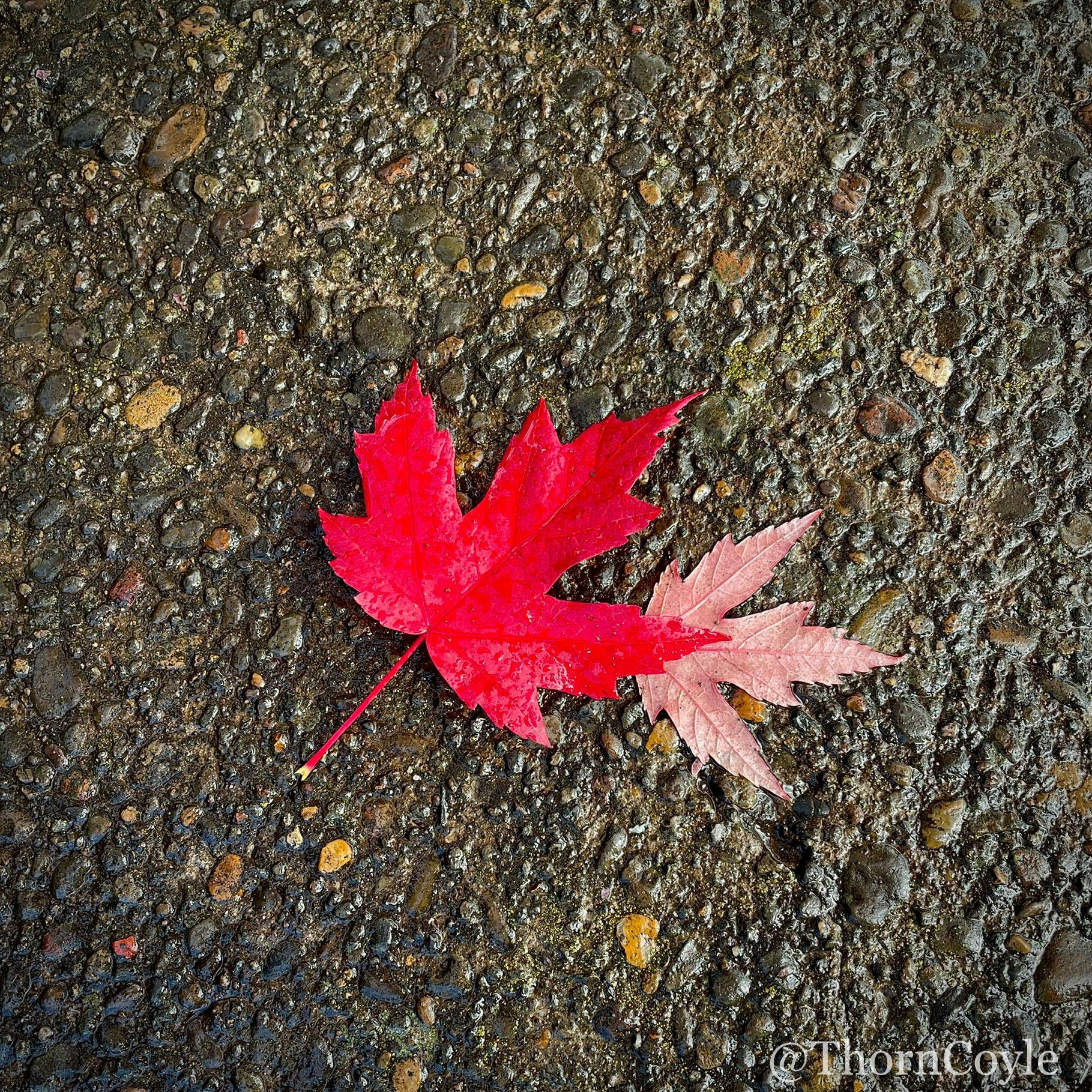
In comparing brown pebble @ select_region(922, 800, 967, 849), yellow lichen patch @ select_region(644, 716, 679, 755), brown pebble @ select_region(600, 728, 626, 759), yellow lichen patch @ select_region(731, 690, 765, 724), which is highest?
brown pebble @ select_region(600, 728, 626, 759)

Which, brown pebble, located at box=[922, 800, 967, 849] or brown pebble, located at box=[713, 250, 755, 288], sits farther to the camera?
brown pebble, located at box=[713, 250, 755, 288]

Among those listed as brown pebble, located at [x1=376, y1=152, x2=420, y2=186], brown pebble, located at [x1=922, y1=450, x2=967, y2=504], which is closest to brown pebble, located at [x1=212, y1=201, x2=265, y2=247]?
brown pebble, located at [x1=376, y1=152, x2=420, y2=186]

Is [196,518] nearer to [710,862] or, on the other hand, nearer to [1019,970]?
[710,862]

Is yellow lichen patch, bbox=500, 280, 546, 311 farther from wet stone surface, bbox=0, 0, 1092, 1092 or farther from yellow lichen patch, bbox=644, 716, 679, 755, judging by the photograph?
yellow lichen patch, bbox=644, 716, 679, 755

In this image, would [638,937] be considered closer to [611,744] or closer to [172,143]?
[611,744]

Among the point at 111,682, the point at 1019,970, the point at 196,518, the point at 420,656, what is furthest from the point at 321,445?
the point at 1019,970

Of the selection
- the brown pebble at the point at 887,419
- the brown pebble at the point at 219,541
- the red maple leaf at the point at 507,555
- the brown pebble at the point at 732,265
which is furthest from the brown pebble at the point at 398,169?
the brown pebble at the point at 887,419
